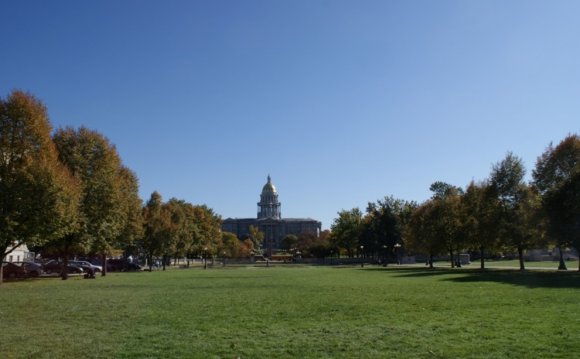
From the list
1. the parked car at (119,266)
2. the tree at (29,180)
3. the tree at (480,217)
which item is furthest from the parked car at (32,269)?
the tree at (480,217)

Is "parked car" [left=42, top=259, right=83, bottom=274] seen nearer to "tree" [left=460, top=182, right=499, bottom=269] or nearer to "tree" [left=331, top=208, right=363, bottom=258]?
"tree" [left=460, top=182, right=499, bottom=269]

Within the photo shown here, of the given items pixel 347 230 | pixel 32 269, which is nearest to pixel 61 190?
pixel 32 269

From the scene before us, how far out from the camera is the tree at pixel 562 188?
4181 cm

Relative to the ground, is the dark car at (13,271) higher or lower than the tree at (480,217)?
lower

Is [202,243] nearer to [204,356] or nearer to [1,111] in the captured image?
[1,111]

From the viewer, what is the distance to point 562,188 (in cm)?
4350

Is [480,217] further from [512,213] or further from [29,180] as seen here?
[29,180]

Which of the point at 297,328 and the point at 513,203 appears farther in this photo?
the point at 513,203

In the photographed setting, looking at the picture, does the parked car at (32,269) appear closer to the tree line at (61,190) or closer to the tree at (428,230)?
the tree line at (61,190)

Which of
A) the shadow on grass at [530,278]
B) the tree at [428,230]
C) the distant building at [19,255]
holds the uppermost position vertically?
the tree at [428,230]

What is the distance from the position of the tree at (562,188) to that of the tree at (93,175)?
3692 cm

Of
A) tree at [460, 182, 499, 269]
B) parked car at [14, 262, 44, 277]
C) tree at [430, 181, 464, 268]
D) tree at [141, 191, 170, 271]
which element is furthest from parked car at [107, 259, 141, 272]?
tree at [460, 182, 499, 269]

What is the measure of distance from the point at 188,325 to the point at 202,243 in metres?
91.0

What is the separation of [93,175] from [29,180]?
41.6ft
